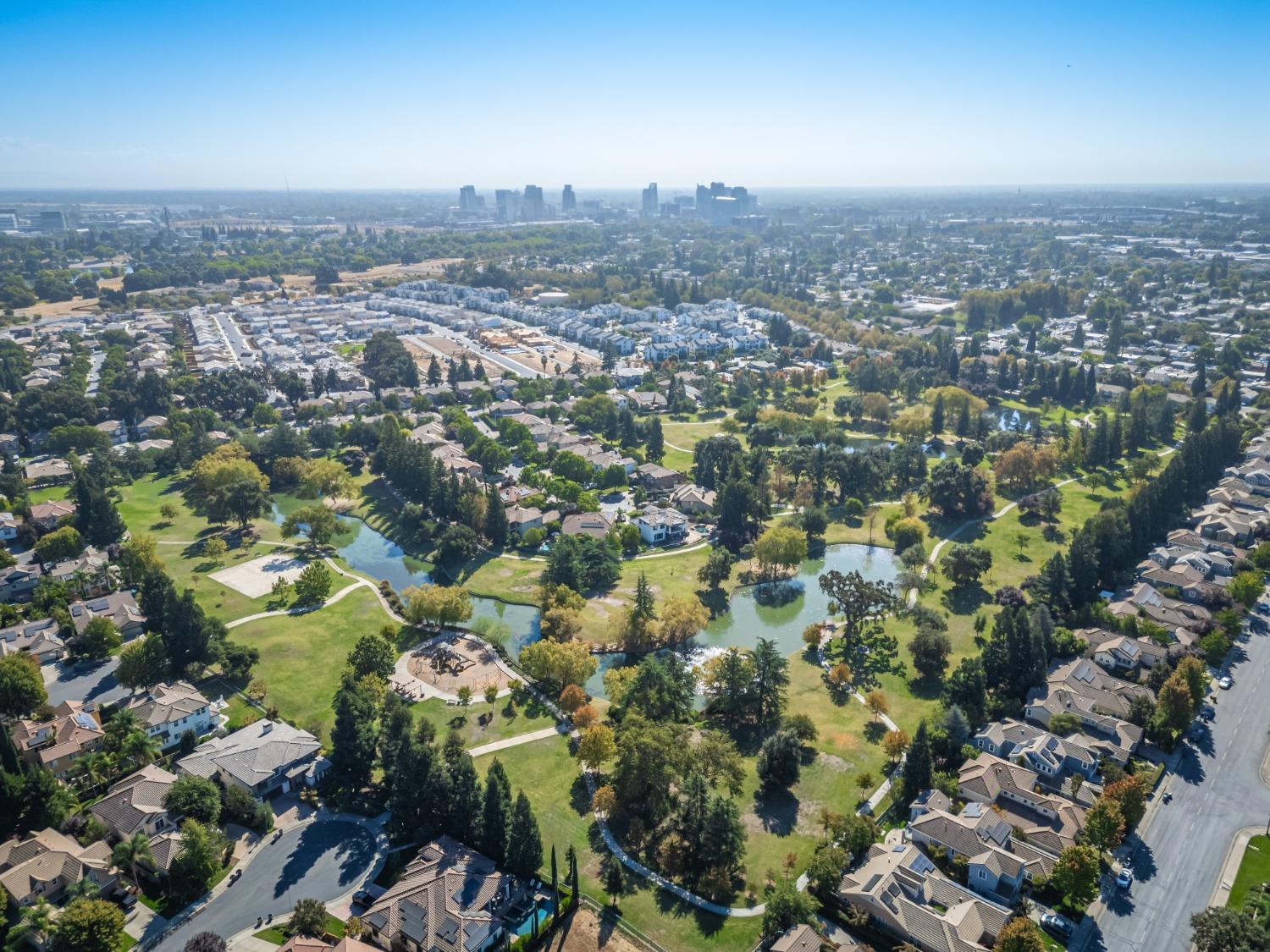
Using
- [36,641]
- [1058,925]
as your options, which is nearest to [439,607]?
[36,641]

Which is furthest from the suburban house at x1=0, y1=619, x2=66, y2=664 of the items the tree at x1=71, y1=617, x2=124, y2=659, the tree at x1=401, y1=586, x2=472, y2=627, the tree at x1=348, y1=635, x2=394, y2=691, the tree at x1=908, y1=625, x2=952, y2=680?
the tree at x1=908, y1=625, x2=952, y2=680

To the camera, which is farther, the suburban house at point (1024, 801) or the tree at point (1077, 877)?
the suburban house at point (1024, 801)

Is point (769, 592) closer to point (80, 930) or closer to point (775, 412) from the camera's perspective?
point (775, 412)

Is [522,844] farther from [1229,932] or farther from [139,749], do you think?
[1229,932]

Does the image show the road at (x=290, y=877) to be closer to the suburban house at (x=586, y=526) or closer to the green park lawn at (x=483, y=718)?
the green park lawn at (x=483, y=718)

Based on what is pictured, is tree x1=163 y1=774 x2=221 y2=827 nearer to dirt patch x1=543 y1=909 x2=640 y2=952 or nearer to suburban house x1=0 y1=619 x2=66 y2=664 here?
dirt patch x1=543 y1=909 x2=640 y2=952

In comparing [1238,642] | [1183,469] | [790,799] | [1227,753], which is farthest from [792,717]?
[1183,469]

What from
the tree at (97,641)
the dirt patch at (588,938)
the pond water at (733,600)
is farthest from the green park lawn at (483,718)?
the tree at (97,641)
